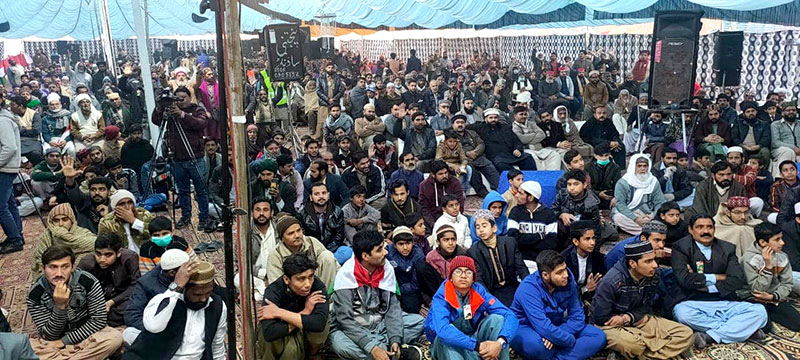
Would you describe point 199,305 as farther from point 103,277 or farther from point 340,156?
point 340,156

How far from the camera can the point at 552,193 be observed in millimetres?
6480

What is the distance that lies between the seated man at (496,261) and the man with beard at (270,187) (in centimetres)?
186

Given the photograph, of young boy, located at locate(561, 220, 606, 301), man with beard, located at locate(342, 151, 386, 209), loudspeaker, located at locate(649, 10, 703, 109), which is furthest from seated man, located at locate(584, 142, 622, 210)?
young boy, located at locate(561, 220, 606, 301)

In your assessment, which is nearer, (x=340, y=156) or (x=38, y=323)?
(x=38, y=323)

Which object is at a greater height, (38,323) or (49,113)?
(49,113)

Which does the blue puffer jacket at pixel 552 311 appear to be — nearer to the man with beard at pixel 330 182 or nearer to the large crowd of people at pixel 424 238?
the large crowd of people at pixel 424 238

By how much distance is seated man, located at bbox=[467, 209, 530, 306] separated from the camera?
4.46m

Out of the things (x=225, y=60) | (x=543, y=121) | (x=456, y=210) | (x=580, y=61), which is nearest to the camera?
(x=225, y=60)

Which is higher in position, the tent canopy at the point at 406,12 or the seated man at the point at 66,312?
the tent canopy at the point at 406,12

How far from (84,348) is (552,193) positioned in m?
4.25

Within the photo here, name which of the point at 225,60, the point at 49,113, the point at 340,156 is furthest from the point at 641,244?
the point at 49,113

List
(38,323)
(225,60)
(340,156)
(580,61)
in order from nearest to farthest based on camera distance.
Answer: (225,60) → (38,323) → (340,156) → (580,61)

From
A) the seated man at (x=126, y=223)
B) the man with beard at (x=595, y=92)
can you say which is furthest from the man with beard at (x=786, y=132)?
the seated man at (x=126, y=223)

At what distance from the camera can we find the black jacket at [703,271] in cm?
435
